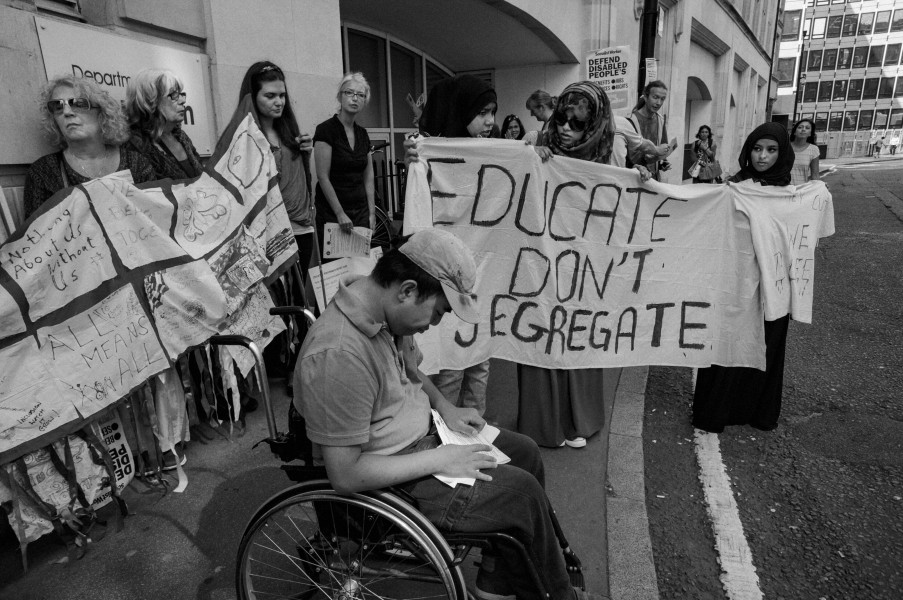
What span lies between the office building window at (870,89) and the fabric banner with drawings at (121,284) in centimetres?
8319

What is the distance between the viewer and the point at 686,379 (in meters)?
4.50

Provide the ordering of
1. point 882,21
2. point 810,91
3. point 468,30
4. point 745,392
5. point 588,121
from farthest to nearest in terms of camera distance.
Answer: point 810,91 < point 882,21 < point 468,30 < point 745,392 < point 588,121

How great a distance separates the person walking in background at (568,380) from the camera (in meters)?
3.34

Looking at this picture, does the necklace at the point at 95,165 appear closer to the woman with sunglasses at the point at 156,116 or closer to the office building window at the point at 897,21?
the woman with sunglasses at the point at 156,116

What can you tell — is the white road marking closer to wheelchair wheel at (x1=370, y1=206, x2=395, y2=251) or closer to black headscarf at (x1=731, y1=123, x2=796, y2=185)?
black headscarf at (x1=731, y1=123, x2=796, y2=185)

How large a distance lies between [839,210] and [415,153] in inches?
608

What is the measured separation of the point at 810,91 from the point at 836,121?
184 inches

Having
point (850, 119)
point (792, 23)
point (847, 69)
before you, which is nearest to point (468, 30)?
point (792, 23)


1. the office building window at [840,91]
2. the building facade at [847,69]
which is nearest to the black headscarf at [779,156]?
the building facade at [847,69]

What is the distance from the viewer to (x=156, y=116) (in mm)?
3234

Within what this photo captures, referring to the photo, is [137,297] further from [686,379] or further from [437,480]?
[686,379]

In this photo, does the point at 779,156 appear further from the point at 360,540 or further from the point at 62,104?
the point at 62,104

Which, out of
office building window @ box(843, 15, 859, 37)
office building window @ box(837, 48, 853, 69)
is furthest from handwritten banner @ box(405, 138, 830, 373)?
office building window @ box(843, 15, 859, 37)

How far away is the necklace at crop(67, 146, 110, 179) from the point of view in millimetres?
2875
